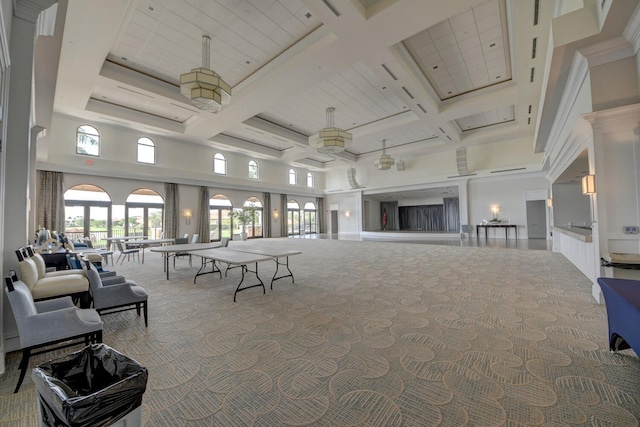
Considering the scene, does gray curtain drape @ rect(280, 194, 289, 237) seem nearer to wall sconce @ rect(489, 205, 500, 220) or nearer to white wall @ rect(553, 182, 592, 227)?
wall sconce @ rect(489, 205, 500, 220)

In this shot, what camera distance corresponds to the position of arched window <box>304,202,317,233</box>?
20.7 metres

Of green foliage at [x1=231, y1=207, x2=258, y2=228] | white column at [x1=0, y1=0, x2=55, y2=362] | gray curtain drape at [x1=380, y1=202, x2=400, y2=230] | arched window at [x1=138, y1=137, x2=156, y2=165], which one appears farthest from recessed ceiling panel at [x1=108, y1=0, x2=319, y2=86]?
gray curtain drape at [x1=380, y1=202, x2=400, y2=230]

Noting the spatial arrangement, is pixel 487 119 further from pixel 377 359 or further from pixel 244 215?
pixel 244 215

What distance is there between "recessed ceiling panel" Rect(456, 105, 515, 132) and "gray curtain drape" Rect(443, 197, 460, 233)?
304 inches

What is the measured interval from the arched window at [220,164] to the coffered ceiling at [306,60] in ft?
9.32

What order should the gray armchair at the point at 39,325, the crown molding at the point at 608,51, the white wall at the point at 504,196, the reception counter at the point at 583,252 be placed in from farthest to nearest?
the white wall at the point at 504,196 → the reception counter at the point at 583,252 → the crown molding at the point at 608,51 → the gray armchair at the point at 39,325

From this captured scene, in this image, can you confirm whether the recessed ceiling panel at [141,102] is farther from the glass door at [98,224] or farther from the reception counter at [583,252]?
the reception counter at [583,252]

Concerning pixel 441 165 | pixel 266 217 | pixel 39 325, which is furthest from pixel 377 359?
pixel 266 217

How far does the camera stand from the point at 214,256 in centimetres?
471

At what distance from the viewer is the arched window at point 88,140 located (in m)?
10.1

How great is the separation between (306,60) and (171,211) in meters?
9.87

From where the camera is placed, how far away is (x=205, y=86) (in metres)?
5.73

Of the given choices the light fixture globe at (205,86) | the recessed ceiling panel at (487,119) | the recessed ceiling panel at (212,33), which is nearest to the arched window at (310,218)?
the recessed ceiling panel at (487,119)

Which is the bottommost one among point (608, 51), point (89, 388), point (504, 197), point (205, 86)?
point (89, 388)
